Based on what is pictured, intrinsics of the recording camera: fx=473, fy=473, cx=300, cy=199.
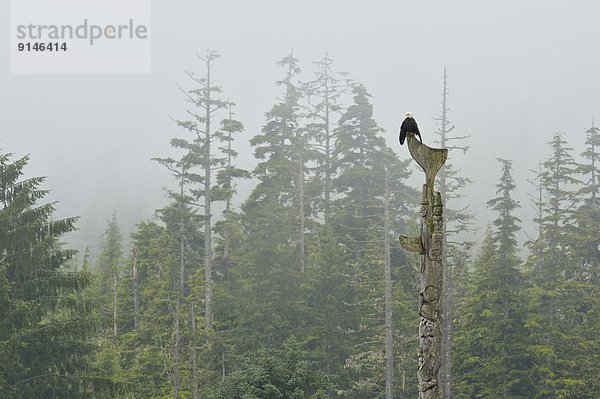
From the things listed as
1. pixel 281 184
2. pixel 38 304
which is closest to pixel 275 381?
pixel 38 304

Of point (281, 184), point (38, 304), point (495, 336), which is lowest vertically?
point (495, 336)

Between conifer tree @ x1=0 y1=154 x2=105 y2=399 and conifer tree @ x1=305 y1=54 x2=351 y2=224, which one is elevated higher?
conifer tree @ x1=305 y1=54 x2=351 y2=224

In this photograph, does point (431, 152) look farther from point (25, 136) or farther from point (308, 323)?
point (25, 136)

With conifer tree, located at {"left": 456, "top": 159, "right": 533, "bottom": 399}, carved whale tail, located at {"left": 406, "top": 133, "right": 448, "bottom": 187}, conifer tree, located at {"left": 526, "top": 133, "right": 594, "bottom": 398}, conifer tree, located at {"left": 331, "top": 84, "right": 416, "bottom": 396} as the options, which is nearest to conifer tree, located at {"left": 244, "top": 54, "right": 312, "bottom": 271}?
conifer tree, located at {"left": 331, "top": 84, "right": 416, "bottom": 396}

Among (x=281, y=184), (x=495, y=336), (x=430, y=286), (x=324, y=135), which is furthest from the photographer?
(x=324, y=135)

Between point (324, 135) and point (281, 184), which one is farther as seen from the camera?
point (324, 135)

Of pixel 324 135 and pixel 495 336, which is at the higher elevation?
pixel 324 135

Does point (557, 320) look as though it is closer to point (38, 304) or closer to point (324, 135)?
point (324, 135)

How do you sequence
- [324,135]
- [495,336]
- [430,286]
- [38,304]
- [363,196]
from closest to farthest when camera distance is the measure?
1. [430,286]
2. [38,304]
3. [495,336]
4. [363,196]
5. [324,135]

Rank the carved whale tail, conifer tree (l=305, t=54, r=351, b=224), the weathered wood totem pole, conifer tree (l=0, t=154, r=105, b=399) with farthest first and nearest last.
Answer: conifer tree (l=305, t=54, r=351, b=224), conifer tree (l=0, t=154, r=105, b=399), the weathered wood totem pole, the carved whale tail

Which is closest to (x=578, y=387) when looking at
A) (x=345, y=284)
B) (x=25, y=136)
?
(x=345, y=284)

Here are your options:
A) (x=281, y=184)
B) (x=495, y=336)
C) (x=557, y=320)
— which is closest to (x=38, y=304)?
(x=281, y=184)

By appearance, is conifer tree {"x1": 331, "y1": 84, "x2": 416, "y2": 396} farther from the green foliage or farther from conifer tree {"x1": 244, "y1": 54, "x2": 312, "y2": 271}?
the green foliage

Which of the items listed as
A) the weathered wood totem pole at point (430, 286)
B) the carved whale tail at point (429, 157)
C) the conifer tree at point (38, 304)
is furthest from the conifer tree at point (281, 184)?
the carved whale tail at point (429, 157)
